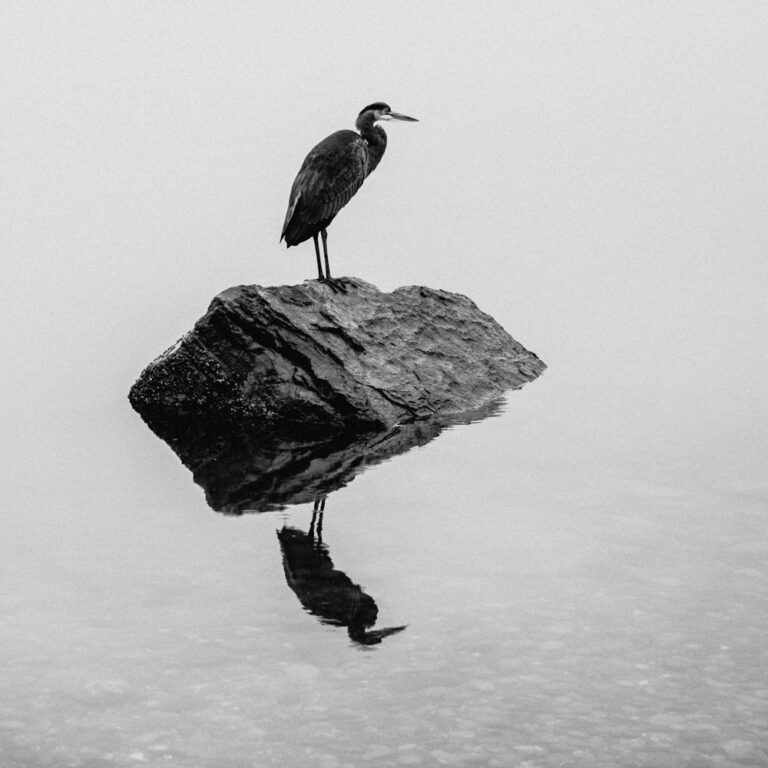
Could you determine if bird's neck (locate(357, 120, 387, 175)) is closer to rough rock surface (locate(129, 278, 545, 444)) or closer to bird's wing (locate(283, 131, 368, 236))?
bird's wing (locate(283, 131, 368, 236))

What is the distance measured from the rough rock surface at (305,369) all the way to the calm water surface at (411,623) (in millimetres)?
1415

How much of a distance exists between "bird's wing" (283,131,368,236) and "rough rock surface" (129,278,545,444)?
70cm

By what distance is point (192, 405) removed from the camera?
11.7 metres

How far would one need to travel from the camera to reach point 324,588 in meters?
6.68

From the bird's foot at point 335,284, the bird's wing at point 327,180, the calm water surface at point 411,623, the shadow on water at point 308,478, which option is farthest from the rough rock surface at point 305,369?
the calm water surface at point 411,623

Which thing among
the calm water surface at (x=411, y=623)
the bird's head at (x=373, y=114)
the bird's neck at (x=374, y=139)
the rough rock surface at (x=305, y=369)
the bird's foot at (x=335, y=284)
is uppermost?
the bird's head at (x=373, y=114)

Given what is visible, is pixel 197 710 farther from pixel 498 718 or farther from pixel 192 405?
pixel 192 405

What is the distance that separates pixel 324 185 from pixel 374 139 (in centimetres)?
143

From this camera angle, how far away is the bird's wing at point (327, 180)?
11.8 m

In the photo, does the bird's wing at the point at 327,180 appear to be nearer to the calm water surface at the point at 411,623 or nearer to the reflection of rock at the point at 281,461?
the reflection of rock at the point at 281,461

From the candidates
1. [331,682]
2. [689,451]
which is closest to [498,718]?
[331,682]

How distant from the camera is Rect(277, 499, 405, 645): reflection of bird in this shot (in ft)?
19.9

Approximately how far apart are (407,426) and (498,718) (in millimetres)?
6180

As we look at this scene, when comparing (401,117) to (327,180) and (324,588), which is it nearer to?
(327,180)
